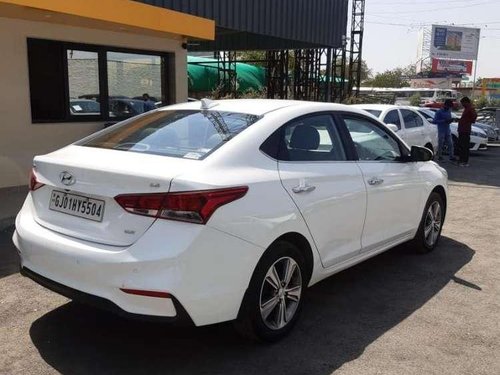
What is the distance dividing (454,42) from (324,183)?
82.3m

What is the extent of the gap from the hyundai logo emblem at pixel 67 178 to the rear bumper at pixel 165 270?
0.33m

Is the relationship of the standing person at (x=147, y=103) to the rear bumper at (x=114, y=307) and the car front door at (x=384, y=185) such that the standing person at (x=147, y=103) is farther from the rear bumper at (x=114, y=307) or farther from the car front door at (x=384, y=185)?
the rear bumper at (x=114, y=307)

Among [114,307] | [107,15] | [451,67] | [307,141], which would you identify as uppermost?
[451,67]

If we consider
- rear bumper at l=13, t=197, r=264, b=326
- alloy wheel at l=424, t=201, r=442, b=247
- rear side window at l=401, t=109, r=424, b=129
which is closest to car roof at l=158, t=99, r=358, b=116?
rear bumper at l=13, t=197, r=264, b=326

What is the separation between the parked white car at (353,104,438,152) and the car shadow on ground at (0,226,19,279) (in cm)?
723

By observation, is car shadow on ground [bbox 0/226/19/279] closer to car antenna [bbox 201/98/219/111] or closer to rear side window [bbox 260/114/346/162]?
car antenna [bbox 201/98/219/111]

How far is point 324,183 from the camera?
397cm

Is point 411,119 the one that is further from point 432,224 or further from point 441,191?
point 432,224

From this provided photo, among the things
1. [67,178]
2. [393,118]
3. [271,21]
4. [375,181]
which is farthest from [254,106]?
[271,21]

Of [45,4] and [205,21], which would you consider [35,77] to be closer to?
[45,4]

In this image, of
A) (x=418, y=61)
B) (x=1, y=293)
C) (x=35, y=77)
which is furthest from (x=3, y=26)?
(x=418, y=61)

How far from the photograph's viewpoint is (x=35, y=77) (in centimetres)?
884

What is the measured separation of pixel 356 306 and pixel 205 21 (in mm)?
7439

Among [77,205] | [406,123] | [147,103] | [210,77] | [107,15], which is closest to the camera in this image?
[77,205]
